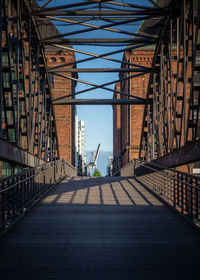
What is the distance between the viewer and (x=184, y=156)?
26.7 feet

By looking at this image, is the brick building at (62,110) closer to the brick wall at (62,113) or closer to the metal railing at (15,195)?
the brick wall at (62,113)

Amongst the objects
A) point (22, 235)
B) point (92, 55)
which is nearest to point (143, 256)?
point (22, 235)

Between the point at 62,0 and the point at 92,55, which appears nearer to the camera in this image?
the point at 62,0

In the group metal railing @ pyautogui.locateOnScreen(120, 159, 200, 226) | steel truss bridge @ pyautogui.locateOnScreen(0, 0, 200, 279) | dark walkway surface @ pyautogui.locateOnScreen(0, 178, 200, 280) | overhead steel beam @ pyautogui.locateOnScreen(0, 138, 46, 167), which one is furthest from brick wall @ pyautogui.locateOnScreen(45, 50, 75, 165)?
dark walkway surface @ pyautogui.locateOnScreen(0, 178, 200, 280)

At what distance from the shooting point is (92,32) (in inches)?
523

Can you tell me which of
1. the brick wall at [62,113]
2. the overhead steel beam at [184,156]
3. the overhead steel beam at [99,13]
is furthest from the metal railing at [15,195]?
the brick wall at [62,113]

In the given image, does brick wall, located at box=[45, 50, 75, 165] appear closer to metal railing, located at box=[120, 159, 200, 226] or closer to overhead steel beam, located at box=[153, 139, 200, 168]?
metal railing, located at box=[120, 159, 200, 226]

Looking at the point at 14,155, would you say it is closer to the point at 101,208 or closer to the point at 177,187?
the point at 101,208

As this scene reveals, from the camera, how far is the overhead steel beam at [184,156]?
23.4ft

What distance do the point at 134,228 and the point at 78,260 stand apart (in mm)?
1955

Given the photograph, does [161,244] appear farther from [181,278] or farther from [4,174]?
[4,174]

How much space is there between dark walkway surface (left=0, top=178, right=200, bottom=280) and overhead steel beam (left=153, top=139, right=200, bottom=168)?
1.43 meters

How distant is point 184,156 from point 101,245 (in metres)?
4.26

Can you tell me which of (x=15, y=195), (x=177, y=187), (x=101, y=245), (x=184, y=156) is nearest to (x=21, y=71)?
(x=15, y=195)
